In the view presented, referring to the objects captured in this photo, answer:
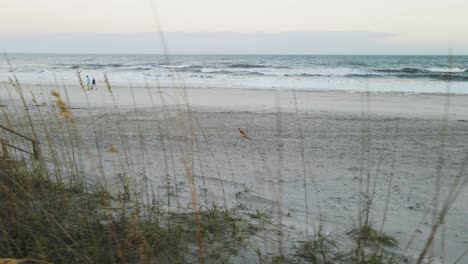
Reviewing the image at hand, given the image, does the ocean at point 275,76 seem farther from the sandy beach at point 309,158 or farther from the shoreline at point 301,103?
the sandy beach at point 309,158

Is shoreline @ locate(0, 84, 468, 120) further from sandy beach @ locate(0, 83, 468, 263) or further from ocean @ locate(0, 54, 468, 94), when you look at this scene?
ocean @ locate(0, 54, 468, 94)

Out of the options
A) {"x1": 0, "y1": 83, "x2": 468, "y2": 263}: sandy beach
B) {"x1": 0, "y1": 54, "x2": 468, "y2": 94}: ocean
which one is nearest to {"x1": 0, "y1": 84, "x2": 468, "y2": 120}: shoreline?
{"x1": 0, "y1": 83, "x2": 468, "y2": 263}: sandy beach

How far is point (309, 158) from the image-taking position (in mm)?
4930

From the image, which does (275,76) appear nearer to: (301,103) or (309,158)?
(301,103)

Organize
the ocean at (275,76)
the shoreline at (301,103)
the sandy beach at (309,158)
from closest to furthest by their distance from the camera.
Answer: the sandy beach at (309,158) → the shoreline at (301,103) → the ocean at (275,76)

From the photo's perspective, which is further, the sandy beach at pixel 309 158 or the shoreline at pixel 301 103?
the shoreline at pixel 301 103

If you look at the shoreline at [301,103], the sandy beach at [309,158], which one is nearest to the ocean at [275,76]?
the shoreline at [301,103]

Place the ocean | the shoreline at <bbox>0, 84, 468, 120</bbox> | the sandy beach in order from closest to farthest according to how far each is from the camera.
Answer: the sandy beach
the shoreline at <bbox>0, 84, 468, 120</bbox>
the ocean

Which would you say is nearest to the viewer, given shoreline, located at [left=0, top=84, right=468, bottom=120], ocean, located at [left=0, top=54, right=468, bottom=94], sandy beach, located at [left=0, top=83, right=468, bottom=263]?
sandy beach, located at [left=0, top=83, right=468, bottom=263]

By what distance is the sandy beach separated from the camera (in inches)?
117

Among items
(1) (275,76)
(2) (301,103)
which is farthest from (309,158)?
(1) (275,76)

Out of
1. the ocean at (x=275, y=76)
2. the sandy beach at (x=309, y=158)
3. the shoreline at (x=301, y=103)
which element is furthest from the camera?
the ocean at (x=275, y=76)

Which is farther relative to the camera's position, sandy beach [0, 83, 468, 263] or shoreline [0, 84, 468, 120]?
shoreline [0, 84, 468, 120]

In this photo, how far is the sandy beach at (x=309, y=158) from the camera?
2975mm
